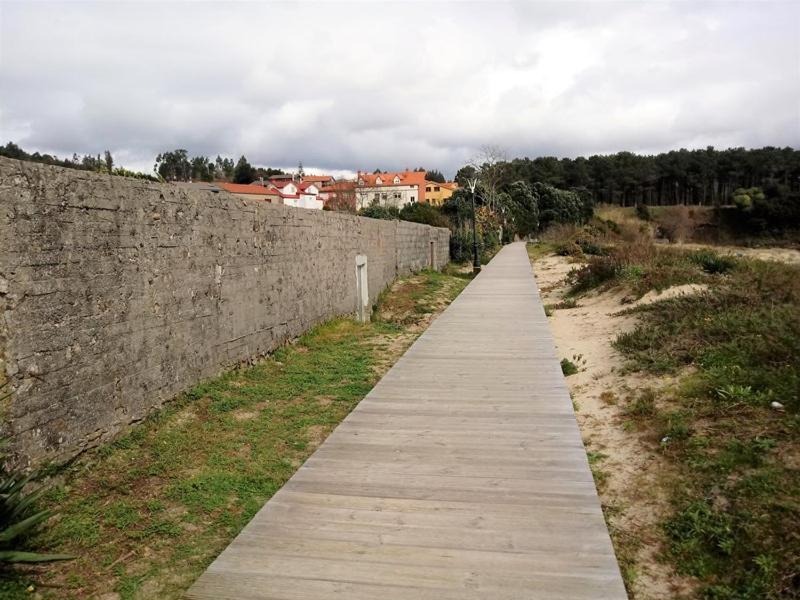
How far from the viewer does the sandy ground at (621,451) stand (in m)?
3.15

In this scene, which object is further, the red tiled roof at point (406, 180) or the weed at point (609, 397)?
the red tiled roof at point (406, 180)

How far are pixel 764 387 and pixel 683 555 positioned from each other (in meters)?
2.43

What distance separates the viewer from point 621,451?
4746mm

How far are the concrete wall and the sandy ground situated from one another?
395 cm

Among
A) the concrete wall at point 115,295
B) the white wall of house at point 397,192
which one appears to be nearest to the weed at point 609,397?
the concrete wall at point 115,295

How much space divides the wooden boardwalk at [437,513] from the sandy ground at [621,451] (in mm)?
366

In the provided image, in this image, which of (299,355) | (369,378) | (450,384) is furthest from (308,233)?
(450,384)

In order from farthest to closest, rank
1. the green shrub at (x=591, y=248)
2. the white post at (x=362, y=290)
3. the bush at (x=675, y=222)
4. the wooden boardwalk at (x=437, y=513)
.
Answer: the bush at (x=675, y=222) < the green shrub at (x=591, y=248) < the white post at (x=362, y=290) < the wooden boardwalk at (x=437, y=513)

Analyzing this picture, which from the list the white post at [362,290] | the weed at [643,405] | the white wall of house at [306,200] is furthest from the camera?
the white wall of house at [306,200]

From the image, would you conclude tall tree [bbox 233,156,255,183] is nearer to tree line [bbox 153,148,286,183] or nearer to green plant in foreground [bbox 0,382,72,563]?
tree line [bbox 153,148,286,183]

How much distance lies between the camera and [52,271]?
3832mm

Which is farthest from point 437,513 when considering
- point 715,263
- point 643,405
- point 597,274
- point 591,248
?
point 591,248

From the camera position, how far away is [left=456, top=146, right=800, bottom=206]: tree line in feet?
244

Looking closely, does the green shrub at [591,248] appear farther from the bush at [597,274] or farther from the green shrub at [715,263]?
the green shrub at [715,263]
